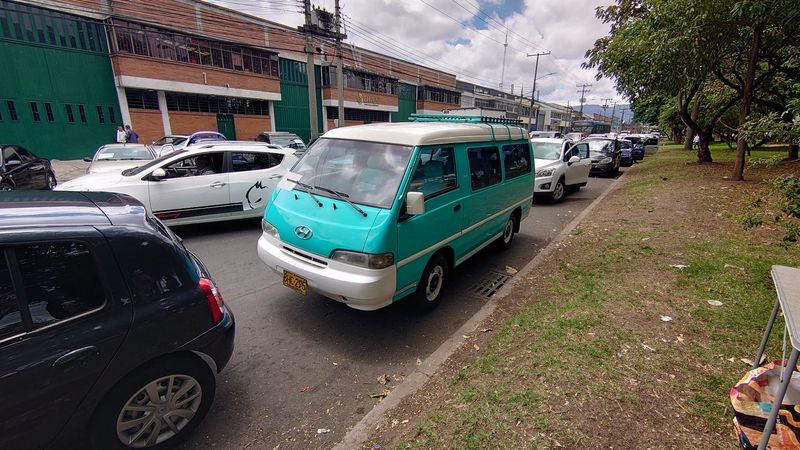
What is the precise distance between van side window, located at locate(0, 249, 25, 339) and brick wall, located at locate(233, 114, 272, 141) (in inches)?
1095

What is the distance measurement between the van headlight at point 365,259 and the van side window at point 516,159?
2.99 meters

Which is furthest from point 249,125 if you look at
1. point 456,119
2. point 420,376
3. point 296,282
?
point 420,376

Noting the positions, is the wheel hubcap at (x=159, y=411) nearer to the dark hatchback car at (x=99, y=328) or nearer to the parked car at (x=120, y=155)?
the dark hatchback car at (x=99, y=328)

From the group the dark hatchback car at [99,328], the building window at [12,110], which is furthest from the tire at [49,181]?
the building window at [12,110]

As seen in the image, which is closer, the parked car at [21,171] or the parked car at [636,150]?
the parked car at [21,171]

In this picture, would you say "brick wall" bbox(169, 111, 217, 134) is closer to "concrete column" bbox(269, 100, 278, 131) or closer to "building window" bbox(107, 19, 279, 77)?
"building window" bbox(107, 19, 279, 77)

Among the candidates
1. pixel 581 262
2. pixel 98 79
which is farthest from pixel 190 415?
pixel 98 79

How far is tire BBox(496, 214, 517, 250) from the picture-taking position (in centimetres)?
600

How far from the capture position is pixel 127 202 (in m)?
2.55

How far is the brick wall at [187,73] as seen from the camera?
Answer: 66.2 feet

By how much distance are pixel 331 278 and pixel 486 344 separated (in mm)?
1615

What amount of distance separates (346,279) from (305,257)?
0.61 m

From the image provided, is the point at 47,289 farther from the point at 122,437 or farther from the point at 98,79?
the point at 98,79

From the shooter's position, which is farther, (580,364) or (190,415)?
(580,364)
